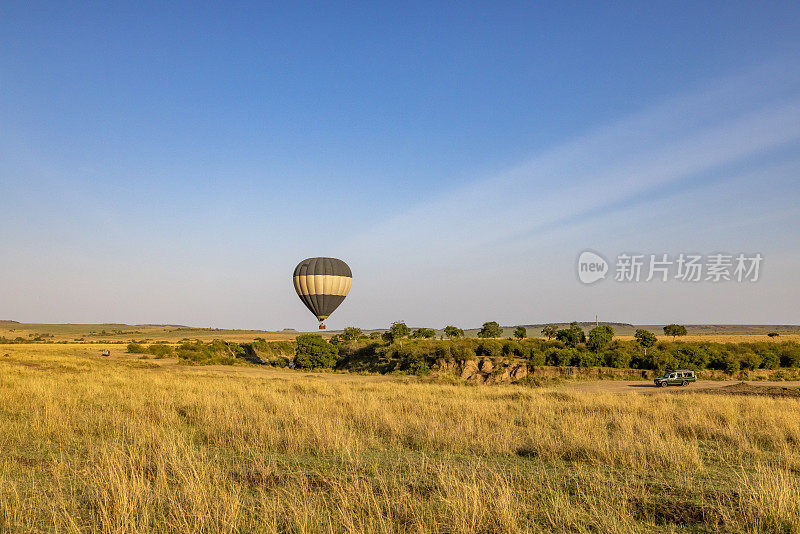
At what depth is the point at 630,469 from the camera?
8.57 meters

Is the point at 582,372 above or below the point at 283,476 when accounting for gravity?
below

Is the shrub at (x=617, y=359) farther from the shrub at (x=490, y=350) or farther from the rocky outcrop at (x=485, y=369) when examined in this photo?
the shrub at (x=490, y=350)

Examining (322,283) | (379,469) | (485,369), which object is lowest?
(485,369)

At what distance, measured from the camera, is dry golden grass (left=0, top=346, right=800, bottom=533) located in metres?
5.79

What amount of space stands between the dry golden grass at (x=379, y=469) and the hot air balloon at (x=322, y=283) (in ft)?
121

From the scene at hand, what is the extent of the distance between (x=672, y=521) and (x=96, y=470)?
8299mm

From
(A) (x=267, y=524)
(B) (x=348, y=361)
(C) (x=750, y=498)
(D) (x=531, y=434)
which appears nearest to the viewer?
(A) (x=267, y=524)

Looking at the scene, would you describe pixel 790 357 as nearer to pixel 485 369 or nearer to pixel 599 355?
pixel 599 355

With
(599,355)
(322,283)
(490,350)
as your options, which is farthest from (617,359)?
(322,283)

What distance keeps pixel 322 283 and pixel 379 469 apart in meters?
44.5

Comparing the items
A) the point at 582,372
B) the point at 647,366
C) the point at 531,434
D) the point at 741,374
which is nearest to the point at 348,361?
the point at 582,372

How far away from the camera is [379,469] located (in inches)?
324

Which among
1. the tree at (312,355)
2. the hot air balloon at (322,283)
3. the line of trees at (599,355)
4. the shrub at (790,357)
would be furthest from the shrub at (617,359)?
the tree at (312,355)

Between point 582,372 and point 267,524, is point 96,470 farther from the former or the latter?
point 582,372
